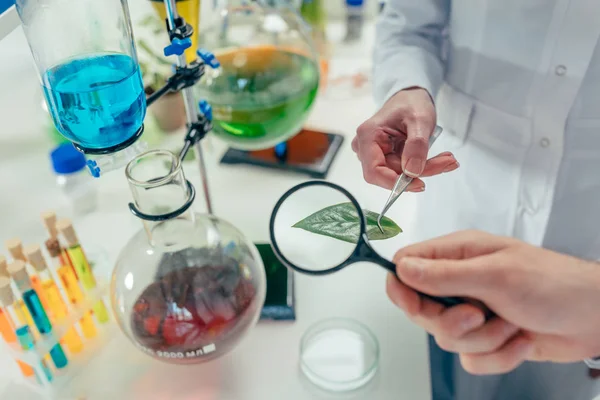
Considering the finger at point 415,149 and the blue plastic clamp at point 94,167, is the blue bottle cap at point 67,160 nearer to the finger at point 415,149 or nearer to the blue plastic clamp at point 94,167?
the blue plastic clamp at point 94,167

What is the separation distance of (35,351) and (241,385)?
0.25 m

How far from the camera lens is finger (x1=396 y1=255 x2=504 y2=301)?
459 mm

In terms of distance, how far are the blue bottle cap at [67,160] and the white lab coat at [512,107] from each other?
528 mm

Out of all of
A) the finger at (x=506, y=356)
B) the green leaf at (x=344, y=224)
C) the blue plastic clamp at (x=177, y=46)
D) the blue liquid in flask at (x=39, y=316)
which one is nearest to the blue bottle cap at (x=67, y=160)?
the blue liquid in flask at (x=39, y=316)

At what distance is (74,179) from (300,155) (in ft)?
1.31

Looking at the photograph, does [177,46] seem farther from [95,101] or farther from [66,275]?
[66,275]

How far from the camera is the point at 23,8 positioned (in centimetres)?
43

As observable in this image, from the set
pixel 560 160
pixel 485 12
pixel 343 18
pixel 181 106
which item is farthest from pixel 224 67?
pixel 343 18

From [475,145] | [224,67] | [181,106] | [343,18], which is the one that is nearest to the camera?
[475,145]

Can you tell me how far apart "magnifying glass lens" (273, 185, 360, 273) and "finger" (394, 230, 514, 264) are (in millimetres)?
70

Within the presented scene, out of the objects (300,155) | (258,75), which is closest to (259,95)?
(258,75)

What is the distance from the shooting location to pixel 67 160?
0.92 m

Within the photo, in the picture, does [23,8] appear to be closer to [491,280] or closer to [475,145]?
[491,280]

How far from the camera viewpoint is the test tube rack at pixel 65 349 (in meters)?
0.65
